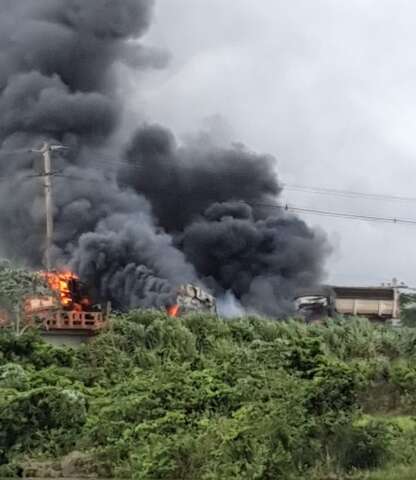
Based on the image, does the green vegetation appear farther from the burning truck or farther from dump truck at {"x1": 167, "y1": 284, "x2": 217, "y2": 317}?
dump truck at {"x1": 167, "y1": 284, "x2": 217, "y2": 317}

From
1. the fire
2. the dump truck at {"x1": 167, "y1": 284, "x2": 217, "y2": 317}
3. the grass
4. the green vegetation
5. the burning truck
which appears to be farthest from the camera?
the dump truck at {"x1": 167, "y1": 284, "x2": 217, "y2": 317}

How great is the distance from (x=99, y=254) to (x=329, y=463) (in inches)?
920

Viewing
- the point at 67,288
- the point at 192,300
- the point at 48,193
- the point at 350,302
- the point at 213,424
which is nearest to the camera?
the point at 213,424

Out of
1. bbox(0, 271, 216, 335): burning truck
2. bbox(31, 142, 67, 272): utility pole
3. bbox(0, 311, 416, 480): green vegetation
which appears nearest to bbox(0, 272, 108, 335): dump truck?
bbox(0, 271, 216, 335): burning truck

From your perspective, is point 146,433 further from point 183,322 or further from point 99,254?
point 99,254

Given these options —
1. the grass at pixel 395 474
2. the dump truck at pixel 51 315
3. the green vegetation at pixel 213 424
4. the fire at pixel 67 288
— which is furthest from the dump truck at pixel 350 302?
the grass at pixel 395 474

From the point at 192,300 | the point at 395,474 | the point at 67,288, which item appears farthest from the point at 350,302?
the point at 395,474

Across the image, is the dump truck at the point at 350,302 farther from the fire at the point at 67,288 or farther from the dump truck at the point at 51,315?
the dump truck at the point at 51,315

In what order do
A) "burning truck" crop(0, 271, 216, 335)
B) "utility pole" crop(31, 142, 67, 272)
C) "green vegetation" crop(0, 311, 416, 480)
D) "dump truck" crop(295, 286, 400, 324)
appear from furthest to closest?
"dump truck" crop(295, 286, 400, 324) < "utility pole" crop(31, 142, 67, 272) < "burning truck" crop(0, 271, 216, 335) < "green vegetation" crop(0, 311, 416, 480)

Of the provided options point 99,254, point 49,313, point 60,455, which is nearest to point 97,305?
point 99,254

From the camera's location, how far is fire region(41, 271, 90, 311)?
1102 inches

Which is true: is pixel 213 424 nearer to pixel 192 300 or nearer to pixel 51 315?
pixel 51 315

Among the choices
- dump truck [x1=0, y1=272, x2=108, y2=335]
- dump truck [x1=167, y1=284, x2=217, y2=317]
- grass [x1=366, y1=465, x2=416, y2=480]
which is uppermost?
dump truck [x1=167, y1=284, x2=217, y2=317]

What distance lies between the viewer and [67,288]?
1196 inches
